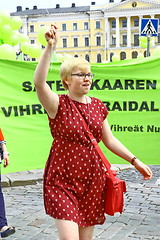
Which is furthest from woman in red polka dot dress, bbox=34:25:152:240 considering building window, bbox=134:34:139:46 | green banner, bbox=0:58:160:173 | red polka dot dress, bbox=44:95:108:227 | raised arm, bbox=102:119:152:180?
building window, bbox=134:34:139:46

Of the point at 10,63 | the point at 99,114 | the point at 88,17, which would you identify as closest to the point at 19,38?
the point at 10,63

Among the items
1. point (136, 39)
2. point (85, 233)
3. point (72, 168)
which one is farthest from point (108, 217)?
point (136, 39)

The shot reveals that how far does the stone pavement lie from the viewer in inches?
167

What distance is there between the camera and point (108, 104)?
238 inches

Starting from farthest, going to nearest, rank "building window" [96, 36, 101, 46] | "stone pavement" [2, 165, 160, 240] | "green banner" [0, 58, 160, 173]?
"building window" [96, 36, 101, 46] < "green banner" [0, 58, 160, 173] < "stone pavement" [2, 165, 160, 240]

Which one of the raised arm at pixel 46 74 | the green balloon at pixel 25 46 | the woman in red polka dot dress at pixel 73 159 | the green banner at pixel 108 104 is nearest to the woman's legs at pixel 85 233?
the woman in red polka dot dress at pixel 73 159

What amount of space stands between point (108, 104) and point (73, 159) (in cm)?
329

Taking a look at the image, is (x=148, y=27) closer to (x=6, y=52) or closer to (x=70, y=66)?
(x=6, y=52)

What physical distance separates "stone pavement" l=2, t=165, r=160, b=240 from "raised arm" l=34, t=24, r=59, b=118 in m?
1.78

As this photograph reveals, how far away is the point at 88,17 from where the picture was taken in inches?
3954

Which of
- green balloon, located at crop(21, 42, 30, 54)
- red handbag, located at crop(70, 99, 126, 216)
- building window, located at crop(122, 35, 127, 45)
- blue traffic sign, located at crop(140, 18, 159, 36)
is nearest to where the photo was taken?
red handbag, located at crop(70, 99, 126, 216)

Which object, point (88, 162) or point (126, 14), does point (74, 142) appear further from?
point (126, 14)

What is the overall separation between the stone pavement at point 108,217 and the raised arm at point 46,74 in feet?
5.85

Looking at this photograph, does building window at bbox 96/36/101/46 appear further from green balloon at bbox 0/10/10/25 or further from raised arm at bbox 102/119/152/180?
raised arm at bbox 102/119/152/180
